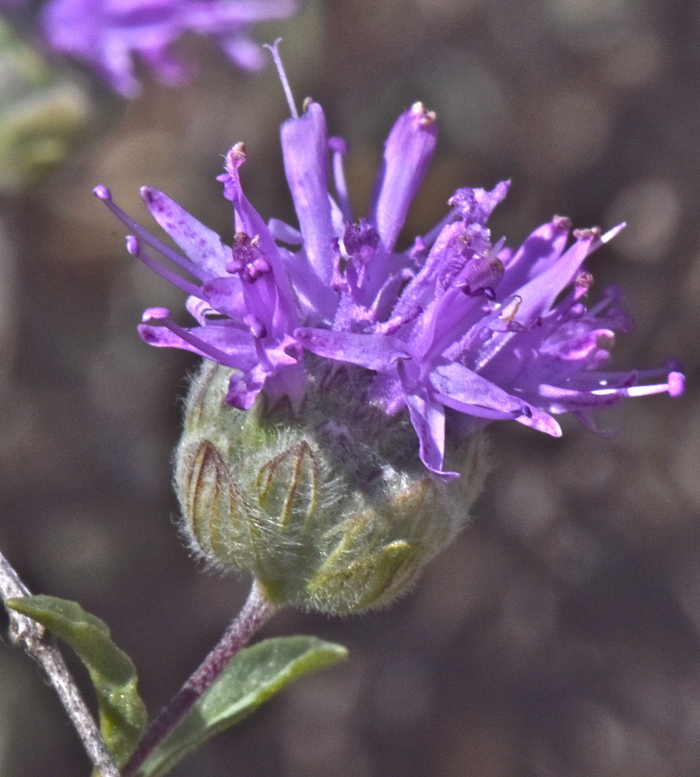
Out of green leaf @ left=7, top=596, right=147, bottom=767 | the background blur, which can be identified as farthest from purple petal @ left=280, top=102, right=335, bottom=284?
the background blur

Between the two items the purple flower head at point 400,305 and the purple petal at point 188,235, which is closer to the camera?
the purple flower head at point 400,305

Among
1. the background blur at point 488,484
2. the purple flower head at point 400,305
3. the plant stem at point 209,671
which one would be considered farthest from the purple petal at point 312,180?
the background blur at point 488,484

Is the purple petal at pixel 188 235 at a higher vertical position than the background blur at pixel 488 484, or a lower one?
higher

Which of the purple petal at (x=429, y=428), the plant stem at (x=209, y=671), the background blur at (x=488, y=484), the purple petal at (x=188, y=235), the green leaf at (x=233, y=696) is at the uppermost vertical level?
the purple petal at (x=188, y=235)

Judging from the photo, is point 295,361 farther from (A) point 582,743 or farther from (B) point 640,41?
(B) point 640,41

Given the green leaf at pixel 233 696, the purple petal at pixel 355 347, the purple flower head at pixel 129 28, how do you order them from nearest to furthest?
the purple petal at pixel 355 347 < the green leaf at pixel 233 696 < the purple flower head at pixel 129 28

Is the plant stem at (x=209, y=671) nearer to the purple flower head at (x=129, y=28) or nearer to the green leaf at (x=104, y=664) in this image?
the green leaf at (x=104, y=664)
